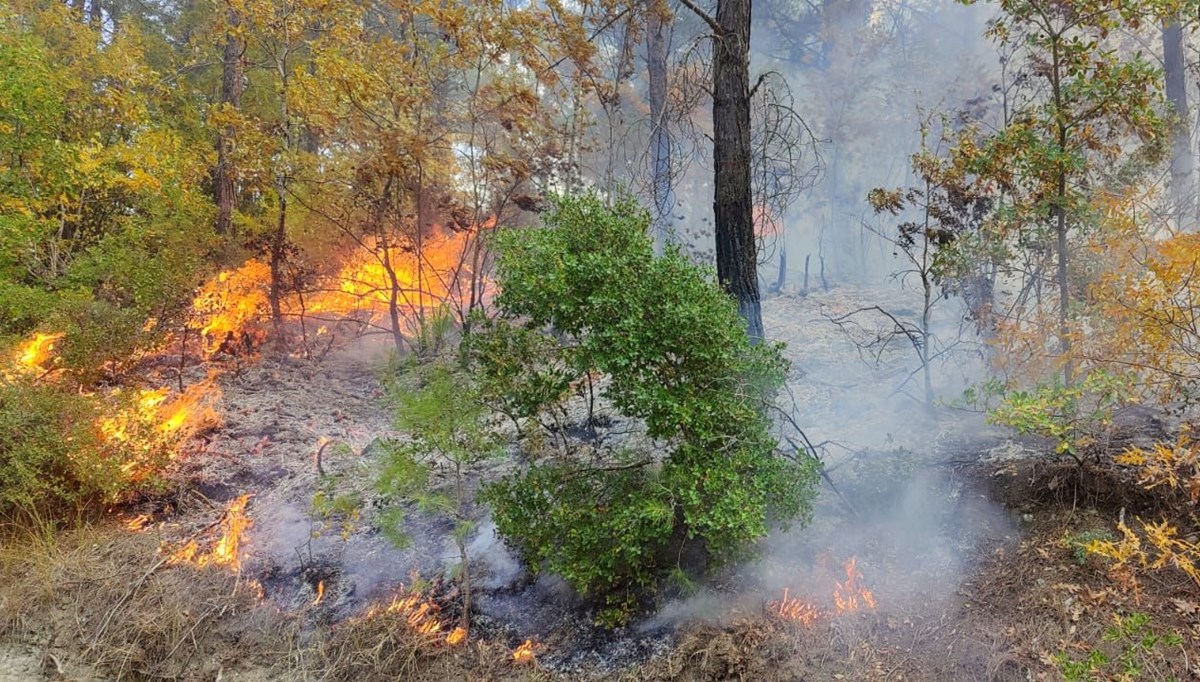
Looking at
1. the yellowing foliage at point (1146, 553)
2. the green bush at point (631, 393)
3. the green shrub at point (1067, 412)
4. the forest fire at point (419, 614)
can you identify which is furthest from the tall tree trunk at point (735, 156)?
the forest fire at point (419, 614)

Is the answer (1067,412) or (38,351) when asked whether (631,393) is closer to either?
(1067,412)

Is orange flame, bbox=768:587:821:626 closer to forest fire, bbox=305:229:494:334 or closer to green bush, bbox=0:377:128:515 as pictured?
green bush, bbox=0:377:128:515

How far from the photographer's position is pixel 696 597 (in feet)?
13.3

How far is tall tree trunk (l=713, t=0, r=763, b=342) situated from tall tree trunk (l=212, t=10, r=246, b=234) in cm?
899

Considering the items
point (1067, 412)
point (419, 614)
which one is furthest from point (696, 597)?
point (1067, 412)

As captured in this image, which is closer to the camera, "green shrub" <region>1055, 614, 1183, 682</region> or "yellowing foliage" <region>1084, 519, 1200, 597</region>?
"green shrub" <region>1055, 614, 1183, 682</region>

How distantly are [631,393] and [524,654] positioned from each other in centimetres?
209

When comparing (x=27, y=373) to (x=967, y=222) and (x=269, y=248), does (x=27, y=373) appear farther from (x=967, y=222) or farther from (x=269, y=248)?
(x=967, y=222)

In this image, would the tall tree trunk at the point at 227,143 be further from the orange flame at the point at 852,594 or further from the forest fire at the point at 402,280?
the orange flame at the point at 852,594

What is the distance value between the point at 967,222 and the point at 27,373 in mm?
10303

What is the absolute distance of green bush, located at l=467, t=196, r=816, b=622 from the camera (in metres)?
3.51

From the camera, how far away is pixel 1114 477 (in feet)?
13.3

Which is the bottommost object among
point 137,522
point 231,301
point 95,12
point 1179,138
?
point 137,522

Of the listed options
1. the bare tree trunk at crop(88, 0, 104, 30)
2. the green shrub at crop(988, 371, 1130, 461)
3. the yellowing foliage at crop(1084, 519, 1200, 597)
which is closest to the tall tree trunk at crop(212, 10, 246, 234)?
the bare tree trunk at crop(88, 0, 104, 30)
